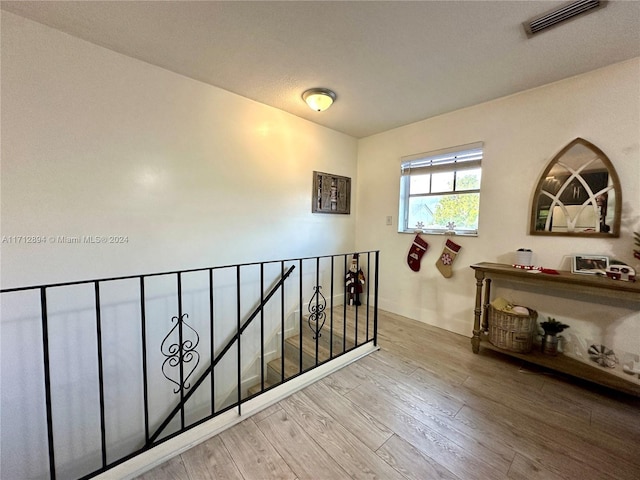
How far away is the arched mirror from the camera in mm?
1980

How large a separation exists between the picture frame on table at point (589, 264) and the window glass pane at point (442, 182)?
1.29 m

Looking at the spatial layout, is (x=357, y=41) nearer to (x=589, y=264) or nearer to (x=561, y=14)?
(x=561, y=14)

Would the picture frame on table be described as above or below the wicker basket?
above

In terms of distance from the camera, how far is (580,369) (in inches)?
75.8

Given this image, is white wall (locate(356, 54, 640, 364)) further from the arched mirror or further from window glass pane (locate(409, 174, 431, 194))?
window glass pane (locate(409, 174, 431, 194))

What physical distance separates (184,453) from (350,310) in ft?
7.84

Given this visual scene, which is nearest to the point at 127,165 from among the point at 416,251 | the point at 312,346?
the point at 312,346

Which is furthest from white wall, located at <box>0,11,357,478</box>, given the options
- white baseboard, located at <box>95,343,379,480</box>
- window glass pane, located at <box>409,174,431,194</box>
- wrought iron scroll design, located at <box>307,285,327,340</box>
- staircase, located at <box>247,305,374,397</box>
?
window glass pane, located at <box>409,174,431,194</box>

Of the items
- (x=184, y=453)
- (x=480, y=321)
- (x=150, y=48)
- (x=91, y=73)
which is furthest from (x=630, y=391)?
(x=91, y=73)

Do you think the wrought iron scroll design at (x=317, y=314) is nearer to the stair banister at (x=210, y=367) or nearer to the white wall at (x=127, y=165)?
the stair banister at (x=210, y=367)

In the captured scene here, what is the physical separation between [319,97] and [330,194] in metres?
1.29

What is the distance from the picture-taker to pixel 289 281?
3.06 meters

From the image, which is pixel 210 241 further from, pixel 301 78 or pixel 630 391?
pixel 630 391

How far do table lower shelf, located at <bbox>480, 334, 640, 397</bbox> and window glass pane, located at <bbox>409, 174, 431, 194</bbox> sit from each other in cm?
185
